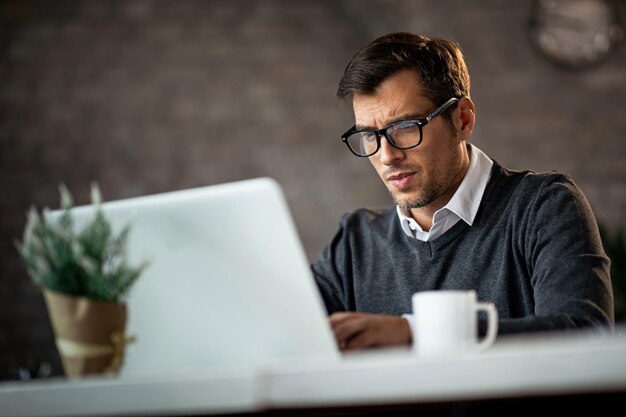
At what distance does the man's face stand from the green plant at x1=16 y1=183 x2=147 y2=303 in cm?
93

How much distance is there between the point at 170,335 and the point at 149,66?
350 centimetres

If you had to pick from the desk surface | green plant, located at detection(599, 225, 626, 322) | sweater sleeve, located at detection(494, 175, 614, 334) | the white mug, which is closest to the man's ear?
sweater sleeve, located at detection(494, 175, 614, 334)

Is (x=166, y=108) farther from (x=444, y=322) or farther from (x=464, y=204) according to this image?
(x=444, y=322)

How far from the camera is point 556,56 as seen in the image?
3.86m

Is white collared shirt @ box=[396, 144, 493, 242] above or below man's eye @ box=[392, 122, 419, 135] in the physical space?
below

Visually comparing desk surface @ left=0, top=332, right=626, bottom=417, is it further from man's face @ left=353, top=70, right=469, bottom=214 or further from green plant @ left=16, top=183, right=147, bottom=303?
man's face @ left=353, top=70, right=469, bottom=214

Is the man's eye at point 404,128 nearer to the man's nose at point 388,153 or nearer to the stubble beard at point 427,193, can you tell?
the man's nose at point 388,153

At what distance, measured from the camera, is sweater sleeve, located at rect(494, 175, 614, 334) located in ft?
4.63

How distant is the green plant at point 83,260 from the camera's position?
44.4 inches

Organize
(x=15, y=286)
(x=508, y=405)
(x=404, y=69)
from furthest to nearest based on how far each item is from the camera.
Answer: (x=15, y=286)
(x=404, y=69)
(x=508, y=405)

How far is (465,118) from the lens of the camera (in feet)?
6.97

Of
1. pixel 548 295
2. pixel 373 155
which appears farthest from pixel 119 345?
pixel 373 155

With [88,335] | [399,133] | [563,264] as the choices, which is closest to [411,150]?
[399,133]

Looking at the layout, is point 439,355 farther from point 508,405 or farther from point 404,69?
point 404,69
